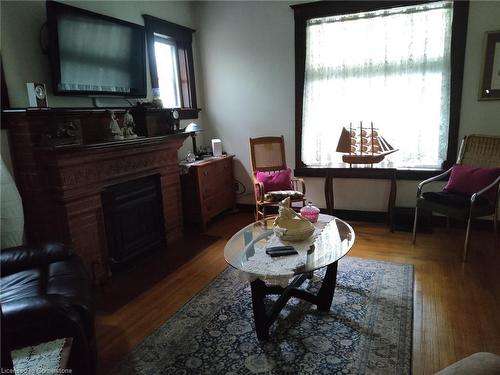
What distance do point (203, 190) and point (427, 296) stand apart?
2.41 m

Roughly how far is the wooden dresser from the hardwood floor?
47 centimetres

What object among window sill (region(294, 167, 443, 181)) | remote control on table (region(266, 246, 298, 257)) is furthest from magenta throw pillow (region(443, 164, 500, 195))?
remote control on table (region(266, 246, 298, 257))

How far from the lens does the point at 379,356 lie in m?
1.79

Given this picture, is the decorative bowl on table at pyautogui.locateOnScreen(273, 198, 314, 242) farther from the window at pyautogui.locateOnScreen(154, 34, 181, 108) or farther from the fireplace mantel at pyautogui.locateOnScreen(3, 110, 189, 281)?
the window at pyautogui.locateOnScreen(154, 34, 181, 108)

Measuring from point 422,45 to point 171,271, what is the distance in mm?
3295

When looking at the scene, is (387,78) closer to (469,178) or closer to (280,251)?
(469,178)

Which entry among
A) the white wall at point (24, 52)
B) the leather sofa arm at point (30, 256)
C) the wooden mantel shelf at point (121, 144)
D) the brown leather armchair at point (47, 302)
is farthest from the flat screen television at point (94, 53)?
the brown leather armchair at point (47, 302)

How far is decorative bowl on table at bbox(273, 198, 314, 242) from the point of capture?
7.16 feet

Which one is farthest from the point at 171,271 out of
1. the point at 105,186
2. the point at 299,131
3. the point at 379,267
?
the point at 299,131

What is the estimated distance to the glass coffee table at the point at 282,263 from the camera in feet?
6.13

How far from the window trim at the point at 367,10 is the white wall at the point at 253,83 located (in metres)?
0.09

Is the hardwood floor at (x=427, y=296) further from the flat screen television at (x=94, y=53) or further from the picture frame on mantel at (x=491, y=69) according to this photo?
the flat screen television at (x=94, y=53)

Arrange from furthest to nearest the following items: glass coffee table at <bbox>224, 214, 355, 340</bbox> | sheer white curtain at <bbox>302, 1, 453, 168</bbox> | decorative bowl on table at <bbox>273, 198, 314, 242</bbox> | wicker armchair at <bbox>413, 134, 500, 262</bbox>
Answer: sheer white curtain at <bbox>302, 1, 453, 168</bbox> < wicker armchair at <bbox>413, 134, 500, 262</bbox> < decorative bowl on table at <bbox>273, 198, 314, 242</bbox> < glass coffee table at <bbox>224, 214, 355, 340</bbox>

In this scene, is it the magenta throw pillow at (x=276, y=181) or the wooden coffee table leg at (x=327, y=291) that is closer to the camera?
the wooden coffee table leg at (x=327, y=291)
